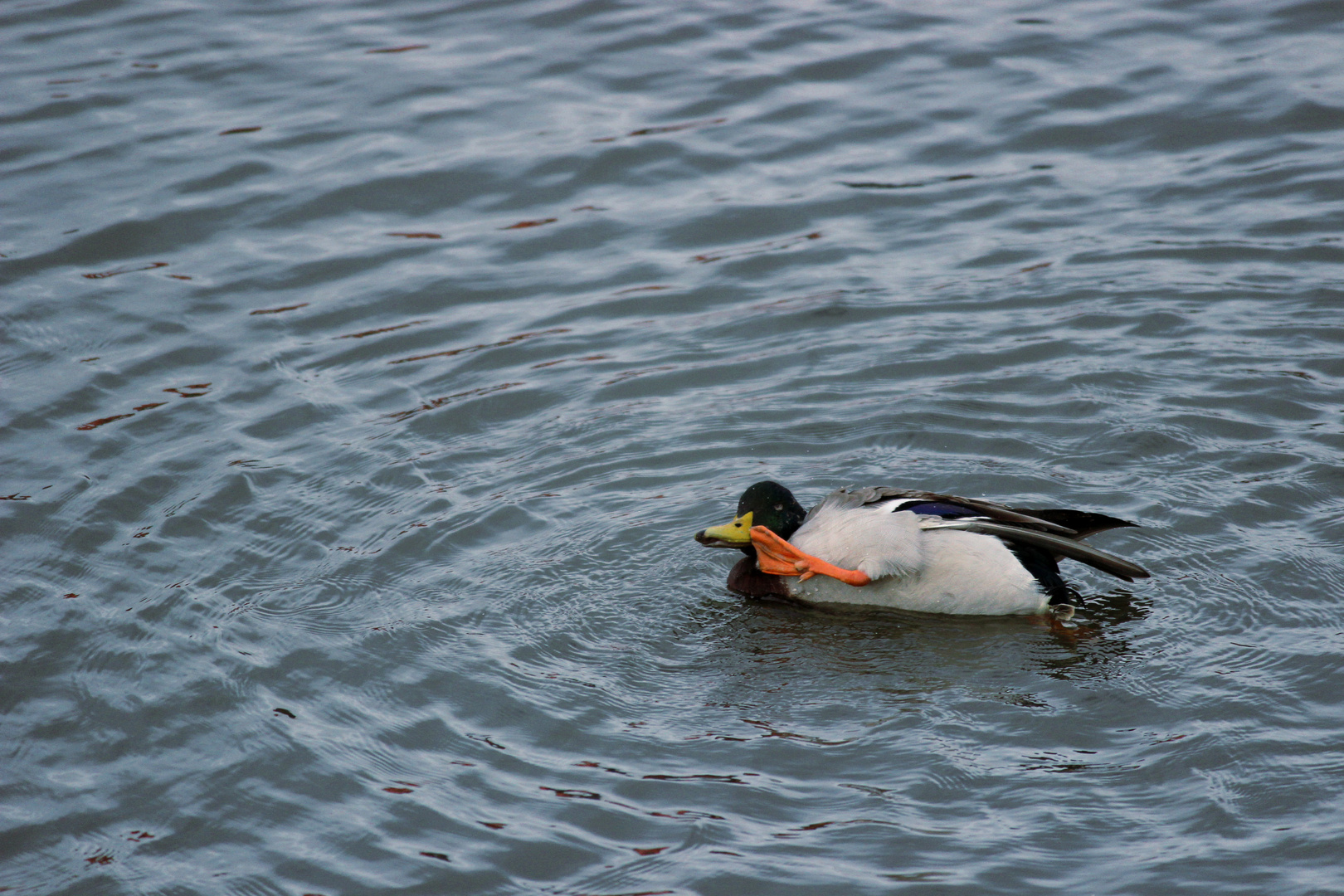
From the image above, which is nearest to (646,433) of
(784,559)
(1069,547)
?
(784,559)

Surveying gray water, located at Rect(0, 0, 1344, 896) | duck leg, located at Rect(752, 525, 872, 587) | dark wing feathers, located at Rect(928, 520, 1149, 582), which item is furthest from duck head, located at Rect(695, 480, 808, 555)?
dark wing feathers, located at Rect(928, 520, 1149, 582)

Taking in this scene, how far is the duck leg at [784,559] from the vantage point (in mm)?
5398

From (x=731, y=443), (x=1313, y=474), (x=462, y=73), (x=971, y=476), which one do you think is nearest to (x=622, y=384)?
(x=731, y=443)

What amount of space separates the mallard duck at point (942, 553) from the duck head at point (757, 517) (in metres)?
0.10

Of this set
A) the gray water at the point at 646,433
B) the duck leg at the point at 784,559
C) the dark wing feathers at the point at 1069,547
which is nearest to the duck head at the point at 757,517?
the duck leg at the point at 784,559

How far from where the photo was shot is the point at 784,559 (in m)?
5.50

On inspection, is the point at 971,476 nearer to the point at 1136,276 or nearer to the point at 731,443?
the point at 731,443

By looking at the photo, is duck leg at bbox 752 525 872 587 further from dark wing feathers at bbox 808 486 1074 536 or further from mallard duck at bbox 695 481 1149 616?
dark wing feathers at bbox 808 486 1074 536

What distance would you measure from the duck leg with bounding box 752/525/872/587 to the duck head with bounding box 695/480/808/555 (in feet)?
0.22

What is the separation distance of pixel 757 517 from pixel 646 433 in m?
1.25

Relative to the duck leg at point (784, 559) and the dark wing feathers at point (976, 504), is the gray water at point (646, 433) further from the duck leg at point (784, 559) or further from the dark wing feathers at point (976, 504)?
the dark wing feathers at point (976, 504)

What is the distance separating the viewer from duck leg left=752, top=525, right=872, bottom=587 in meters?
5.40

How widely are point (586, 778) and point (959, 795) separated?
47.6 inches

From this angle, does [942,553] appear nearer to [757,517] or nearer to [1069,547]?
[1069,547]
